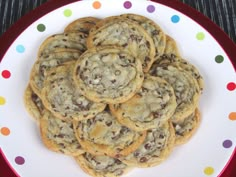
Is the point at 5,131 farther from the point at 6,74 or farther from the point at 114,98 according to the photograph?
the point at 114,98

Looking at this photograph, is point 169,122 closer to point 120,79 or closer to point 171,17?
point 120,79

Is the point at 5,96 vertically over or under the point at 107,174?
over

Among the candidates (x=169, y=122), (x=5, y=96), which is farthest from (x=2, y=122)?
(x=169, y=122)

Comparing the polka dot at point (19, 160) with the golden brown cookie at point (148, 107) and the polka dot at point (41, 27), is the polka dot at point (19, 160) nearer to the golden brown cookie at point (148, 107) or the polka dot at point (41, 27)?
the golden brown cookie at point (148, 107)

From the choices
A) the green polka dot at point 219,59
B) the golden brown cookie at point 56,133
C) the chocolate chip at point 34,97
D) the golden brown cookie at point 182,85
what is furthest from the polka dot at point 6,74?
the green polka dot at point 219,59

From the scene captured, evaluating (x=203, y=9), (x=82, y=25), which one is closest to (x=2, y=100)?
(x=82, y=25)
